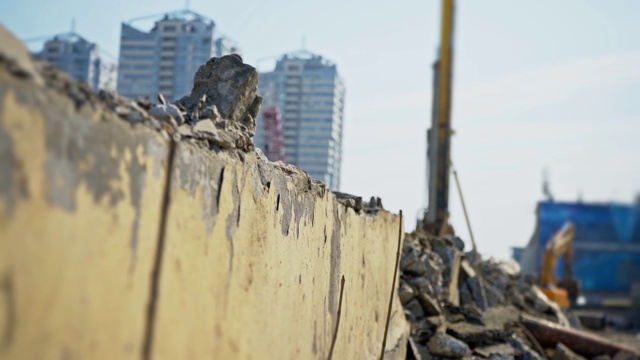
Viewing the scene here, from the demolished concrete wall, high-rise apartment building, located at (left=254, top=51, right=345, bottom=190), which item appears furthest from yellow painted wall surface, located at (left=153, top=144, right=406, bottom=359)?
high-rise apartment building, located at (left=254, top=51, right=345, bottom=190)

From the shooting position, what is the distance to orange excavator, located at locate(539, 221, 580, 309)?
18.3 m

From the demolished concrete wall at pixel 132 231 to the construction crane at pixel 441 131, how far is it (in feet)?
41.2

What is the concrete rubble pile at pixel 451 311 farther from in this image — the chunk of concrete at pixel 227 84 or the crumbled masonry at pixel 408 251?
the chunk of concrete at pixel 227 84

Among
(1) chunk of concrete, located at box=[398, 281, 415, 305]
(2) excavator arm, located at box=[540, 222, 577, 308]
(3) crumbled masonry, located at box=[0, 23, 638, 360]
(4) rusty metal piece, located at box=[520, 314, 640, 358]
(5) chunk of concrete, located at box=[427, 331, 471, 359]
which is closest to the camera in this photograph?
(3) crumbled masonry, located at box=[0, 23, 638, 360]

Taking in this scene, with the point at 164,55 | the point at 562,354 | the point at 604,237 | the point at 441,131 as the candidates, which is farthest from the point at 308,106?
the point at 562,354

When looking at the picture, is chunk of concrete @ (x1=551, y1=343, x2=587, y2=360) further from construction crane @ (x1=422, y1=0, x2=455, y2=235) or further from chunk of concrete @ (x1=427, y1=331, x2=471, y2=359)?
construction crane @ (x1=422, y1=0, x2=455, y2=235)

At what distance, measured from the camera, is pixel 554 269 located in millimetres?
22141

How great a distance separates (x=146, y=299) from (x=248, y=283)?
30.1 inches

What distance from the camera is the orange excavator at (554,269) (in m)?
18.3

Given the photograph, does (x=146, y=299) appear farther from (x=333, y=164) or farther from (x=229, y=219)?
(x=333, y=164)

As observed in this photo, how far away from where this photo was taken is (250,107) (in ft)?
10.7

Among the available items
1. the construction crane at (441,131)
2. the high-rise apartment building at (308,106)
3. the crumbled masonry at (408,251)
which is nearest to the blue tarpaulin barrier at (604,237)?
the high-rise apartment building at (308,106)

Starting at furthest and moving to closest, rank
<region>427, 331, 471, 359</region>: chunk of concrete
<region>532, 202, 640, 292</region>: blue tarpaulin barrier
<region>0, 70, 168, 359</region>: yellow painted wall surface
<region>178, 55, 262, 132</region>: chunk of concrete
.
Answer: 1. <region>532, 202, 640, 292</region>: blue tarpaulin barrier
2. <region>427, 331, 471, 359</region>: chunk of concrete
3. <region>178, 55, 262, 132</region>: chunk of concrete
4. <region>0, 70, 168, 359</region>: yellow painted wall surface

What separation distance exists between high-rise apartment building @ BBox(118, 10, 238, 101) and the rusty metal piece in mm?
23803
